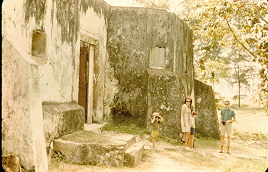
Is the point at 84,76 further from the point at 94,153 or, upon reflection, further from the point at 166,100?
the point at 94,153

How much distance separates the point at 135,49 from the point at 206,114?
15.1 feet

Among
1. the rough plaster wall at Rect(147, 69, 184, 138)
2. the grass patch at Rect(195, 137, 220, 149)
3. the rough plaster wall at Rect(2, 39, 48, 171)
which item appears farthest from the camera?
the grass patch at Rect(195, 137, 220, 149)

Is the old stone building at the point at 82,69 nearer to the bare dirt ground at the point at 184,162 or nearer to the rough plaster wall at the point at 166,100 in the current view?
the rough plaster wall at the point at 166,100

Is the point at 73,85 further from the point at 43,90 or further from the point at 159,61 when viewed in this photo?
the point at 159,61

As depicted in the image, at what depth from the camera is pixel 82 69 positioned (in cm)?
871

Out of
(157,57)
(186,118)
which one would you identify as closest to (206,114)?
(157,57)

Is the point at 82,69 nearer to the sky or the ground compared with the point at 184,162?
nearer to the sky

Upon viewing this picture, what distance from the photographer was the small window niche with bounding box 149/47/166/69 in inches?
379

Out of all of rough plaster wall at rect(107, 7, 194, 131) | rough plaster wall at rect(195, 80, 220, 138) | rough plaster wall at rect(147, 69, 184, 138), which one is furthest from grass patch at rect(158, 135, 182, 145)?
rough plaster wall at rect(195, 80, 220, 138)

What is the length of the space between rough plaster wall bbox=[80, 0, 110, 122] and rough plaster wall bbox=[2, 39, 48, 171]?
4.22 meters

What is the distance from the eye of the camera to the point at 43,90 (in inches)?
227

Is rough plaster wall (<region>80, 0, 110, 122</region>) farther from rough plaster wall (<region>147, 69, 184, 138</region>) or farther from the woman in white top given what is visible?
the woman in white top

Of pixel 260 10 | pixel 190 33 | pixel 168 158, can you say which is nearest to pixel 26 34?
pixel 168 158

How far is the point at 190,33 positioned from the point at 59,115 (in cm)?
770
